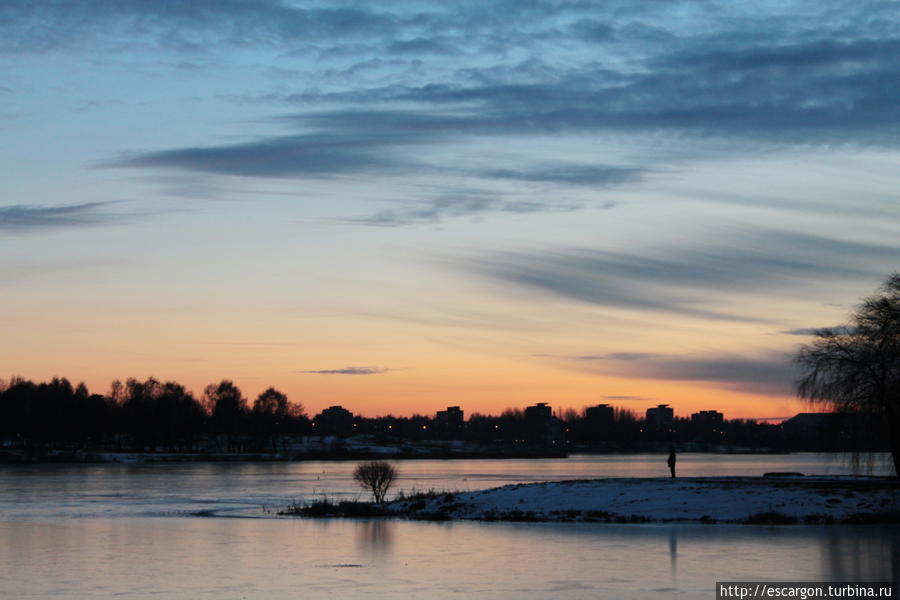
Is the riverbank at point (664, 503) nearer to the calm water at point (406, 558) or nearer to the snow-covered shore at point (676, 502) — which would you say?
the snow-covered shore at point (676, 502)

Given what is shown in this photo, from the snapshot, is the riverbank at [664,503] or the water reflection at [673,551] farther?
the riverbank at [664,503]

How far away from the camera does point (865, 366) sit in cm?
5666

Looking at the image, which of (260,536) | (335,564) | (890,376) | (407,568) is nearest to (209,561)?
(335,564)

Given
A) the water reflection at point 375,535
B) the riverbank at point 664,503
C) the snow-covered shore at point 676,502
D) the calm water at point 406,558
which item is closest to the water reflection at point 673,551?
the calm water at point 406,558

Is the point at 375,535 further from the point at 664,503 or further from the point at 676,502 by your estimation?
the point at 676,502

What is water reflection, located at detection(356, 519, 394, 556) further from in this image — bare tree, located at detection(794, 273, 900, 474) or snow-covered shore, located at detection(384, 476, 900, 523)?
bare tree, located at detection(794, 273, 900, 474)

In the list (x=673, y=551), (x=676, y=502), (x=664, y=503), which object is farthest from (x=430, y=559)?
(x=676, y=502)

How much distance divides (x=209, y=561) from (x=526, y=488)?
83.7 ft

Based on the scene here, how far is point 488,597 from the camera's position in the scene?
90.0ft

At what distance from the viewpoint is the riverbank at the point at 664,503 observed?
4734cm

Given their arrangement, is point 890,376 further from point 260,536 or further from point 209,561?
point 209,561

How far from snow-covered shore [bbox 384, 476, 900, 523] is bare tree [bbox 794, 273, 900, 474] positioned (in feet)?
12.4

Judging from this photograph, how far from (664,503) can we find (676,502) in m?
0.53

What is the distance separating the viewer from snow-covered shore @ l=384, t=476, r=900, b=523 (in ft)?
155
